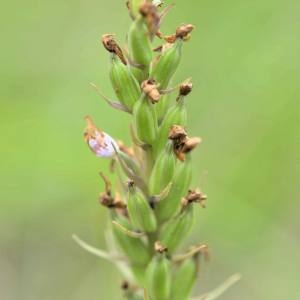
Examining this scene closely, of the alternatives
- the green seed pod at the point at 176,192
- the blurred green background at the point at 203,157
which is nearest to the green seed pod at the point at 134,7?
the green seed pod at the point at 176,192

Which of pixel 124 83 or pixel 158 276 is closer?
pixel 124 83

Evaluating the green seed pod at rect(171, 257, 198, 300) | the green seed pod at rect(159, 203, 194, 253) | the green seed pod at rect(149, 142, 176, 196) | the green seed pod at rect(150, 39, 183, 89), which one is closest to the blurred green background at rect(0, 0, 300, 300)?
the green seed pod at rect(171, 257, 198, 300)

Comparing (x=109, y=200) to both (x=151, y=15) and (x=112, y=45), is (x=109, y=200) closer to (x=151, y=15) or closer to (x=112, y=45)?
(x=112, y=45)

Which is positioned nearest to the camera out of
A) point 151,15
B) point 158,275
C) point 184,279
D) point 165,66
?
point 151,15

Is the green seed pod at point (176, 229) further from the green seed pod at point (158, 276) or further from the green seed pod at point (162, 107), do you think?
the green seed pod at point (162, 107)

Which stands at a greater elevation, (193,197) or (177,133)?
(177,133)

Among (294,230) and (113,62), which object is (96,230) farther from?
(113,62)

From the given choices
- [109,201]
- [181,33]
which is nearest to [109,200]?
[109,201]
